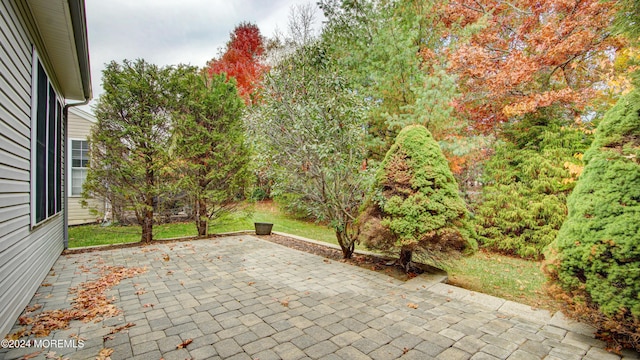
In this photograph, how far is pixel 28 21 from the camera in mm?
3320

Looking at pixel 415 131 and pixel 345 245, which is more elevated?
pixel 415 131

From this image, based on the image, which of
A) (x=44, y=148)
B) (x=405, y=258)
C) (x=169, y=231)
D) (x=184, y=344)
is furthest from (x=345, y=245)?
(x=169, y=231)

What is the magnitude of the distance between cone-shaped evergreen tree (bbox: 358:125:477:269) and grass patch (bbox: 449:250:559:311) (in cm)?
56

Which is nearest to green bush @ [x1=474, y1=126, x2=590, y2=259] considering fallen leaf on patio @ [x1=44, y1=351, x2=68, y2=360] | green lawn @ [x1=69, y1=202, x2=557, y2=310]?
green lawn @ [x1=69, y1=202, x2=557, y2=310]

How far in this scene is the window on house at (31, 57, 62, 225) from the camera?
142 inches

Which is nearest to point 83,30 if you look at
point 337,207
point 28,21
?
point 28,21

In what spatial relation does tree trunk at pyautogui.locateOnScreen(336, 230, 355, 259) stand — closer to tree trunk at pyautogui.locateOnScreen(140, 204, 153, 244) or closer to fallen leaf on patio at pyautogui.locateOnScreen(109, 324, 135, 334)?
fallen leaf on patio at pyautogui.locateOnScreen(109, 324, 135, 334)

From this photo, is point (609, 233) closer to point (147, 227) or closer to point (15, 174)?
point (15, 174)

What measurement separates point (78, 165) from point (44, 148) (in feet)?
21.8

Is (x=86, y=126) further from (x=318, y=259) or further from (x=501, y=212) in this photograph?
(x=501, y=212)

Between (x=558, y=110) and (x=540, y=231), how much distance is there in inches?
120

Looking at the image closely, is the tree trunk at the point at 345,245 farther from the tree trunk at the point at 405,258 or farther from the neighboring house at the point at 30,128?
the neighboring house at the point at 30,128

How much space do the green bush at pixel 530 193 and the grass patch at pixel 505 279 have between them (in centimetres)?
47

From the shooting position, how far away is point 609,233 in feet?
8.02
